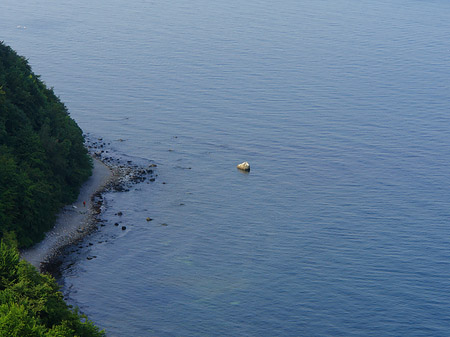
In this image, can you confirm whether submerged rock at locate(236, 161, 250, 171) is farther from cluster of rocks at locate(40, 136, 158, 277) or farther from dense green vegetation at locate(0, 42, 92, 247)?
dense green vegetation at locate(0, 42, 92, 247)

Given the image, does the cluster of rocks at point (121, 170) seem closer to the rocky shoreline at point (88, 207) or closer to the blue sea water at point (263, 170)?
the rocky shoreline at point (88, 207)

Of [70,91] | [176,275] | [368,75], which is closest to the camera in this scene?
[176,275]

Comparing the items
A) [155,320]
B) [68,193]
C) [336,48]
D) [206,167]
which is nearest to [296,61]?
[336,48]

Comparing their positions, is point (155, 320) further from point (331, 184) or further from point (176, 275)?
point (331, 184)

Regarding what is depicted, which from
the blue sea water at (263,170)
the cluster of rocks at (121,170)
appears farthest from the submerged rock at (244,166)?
the cluster of rocks at (121,170)

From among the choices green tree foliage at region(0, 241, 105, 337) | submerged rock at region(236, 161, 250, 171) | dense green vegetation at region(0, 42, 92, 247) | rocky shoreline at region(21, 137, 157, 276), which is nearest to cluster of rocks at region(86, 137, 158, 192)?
rocky shoreline at region(21, 137, 157, 276)

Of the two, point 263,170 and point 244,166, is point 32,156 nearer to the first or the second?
point 244,166

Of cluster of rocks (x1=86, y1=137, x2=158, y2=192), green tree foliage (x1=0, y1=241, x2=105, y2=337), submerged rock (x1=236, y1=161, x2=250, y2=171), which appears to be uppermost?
submerged rock (x1=236, y1=161, x2=250, y2=171)
